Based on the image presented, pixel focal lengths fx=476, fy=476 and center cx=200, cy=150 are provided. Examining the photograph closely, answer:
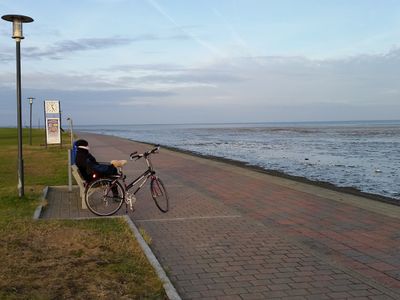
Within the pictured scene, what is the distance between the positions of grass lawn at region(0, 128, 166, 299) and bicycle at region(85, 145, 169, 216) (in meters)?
0.95

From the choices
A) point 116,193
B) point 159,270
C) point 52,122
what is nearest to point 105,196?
point 116,193

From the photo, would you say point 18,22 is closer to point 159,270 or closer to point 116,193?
point 116,193

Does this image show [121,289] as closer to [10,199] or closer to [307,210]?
[307,210]

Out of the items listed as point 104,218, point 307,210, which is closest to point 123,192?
point 104,218

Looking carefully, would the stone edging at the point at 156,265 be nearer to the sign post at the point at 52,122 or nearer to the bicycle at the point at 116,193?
the bicycle at the point at 116,193

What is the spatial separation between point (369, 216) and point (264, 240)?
8.21ft

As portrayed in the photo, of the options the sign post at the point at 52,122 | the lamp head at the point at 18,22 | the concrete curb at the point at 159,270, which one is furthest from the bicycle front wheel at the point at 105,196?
the sign post at the point at 52,122

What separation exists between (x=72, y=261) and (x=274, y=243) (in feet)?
8.42

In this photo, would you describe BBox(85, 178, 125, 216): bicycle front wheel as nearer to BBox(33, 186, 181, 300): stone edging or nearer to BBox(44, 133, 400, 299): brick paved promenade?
BBox(44, 133, 400, 299): brick paved promenade

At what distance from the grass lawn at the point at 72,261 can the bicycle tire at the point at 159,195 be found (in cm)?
127

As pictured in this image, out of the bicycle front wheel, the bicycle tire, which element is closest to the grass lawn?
the bicycle front wheel

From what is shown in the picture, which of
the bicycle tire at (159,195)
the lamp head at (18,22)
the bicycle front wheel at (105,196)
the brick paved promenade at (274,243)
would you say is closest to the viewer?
the brick paved promenade at (274,243)

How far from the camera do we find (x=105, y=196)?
8359 millimetres

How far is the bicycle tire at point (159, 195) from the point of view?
333 inches
